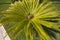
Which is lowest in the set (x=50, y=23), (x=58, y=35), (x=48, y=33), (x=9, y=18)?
(x=58, y=35)

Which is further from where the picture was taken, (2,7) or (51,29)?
(2,7)

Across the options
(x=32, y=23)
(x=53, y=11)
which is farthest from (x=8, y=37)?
(x=53, y=11)

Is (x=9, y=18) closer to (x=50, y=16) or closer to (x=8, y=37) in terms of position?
(x=8, y=37)

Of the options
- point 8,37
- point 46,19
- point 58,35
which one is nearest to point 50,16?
point 46,19

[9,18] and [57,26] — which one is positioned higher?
[9,18]

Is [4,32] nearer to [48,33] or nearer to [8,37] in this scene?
[8,37]

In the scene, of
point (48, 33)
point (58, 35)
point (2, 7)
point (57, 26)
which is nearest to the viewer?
point (57, 26)

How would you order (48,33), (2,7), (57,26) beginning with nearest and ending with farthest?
(57,26) → (48,33) → (2,7)
